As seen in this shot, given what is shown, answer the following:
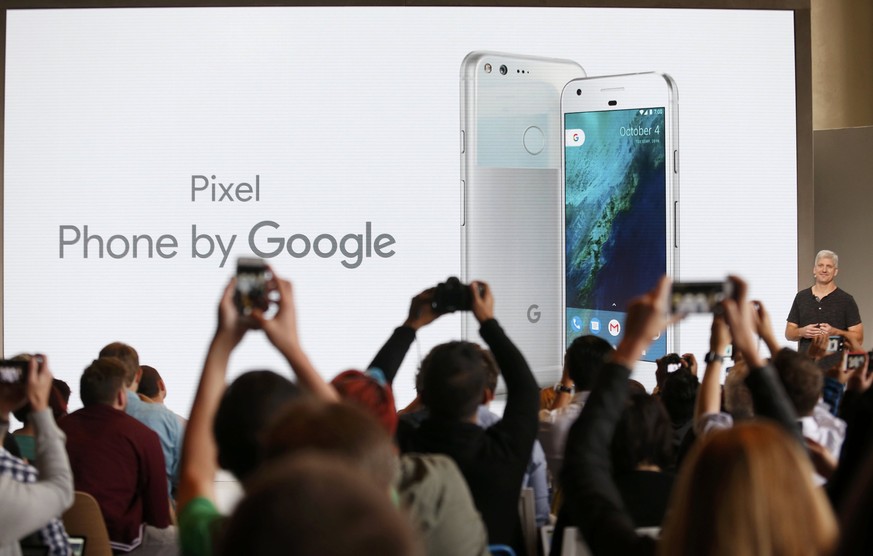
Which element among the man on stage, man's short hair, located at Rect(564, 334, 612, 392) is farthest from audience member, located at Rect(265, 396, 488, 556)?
the man on stage

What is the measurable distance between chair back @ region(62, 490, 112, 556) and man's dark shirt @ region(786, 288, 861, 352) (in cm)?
412

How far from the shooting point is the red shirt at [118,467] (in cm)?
297

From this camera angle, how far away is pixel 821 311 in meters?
5.42

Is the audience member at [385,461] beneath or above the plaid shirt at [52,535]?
above

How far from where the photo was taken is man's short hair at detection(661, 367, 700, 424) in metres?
3.17

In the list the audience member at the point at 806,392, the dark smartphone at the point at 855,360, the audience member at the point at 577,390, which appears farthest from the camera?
the audience member at the point at 577,390

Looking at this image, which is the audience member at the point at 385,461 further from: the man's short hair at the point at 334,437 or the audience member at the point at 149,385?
the audience member at the point at 149,385

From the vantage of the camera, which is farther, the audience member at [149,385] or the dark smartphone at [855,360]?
the audience member at [149,385]

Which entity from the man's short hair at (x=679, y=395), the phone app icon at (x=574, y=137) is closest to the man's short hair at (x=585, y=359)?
the man's short hair at (x=679, y=395)

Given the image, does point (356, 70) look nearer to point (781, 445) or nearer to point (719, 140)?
point (719, 140)

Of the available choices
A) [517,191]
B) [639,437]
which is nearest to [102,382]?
[639,437]

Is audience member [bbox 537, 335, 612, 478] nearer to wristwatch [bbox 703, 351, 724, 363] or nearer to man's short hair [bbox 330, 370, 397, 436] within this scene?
wristwatch [bbox 703, 351, 724, 363]

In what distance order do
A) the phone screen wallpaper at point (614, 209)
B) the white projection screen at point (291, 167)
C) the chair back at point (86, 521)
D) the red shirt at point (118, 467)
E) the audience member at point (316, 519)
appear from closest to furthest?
the audience member at point (316, 519) → the chair back at point (86, 521) → the red shirt at point (118, 467) → the phone screen wallpaper at point (614, 209) → the white projection screen at point (291, 167)

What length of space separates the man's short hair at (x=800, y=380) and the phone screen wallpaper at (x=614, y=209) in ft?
9.68
